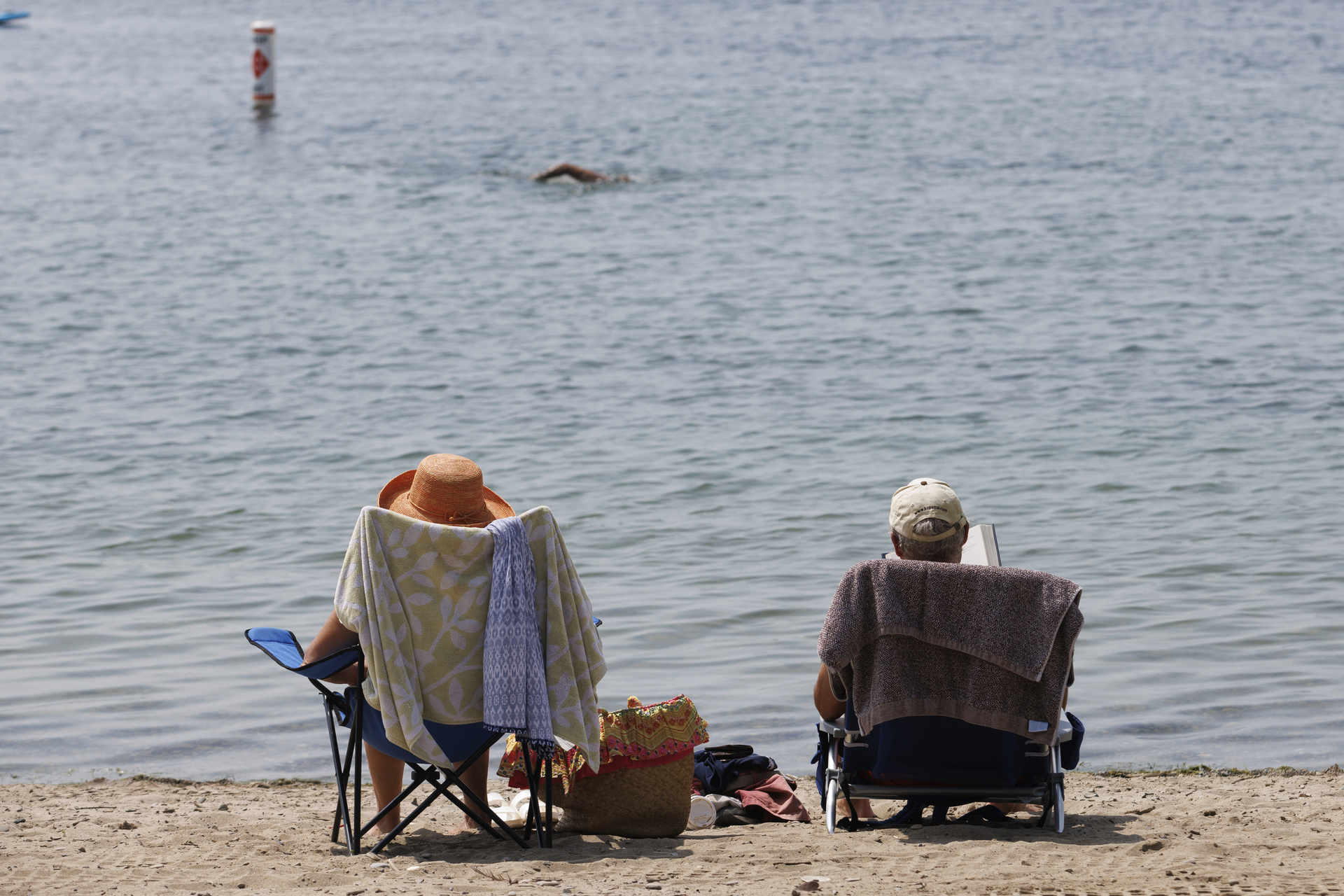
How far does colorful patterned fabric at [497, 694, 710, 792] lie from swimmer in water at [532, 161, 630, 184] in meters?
19.5

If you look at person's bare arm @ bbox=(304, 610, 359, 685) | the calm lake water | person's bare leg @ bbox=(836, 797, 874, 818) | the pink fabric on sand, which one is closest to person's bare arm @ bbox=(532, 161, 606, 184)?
the calm lake water

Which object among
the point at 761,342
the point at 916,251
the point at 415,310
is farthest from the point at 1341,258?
the point at 415,310

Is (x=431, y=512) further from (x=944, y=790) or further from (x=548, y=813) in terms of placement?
(x=944, y=790)

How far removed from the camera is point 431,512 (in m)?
4.14

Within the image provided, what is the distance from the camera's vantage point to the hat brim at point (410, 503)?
4.15 meters

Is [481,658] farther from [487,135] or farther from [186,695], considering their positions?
[487,135]

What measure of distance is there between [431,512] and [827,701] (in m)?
1.24

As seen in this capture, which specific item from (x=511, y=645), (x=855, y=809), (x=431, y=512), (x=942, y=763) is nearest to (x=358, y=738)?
(x=511, y=645)

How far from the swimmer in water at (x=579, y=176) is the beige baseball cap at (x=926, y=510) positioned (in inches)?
774

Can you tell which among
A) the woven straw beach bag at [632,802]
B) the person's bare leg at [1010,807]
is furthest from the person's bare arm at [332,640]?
the person's bare leg at [1010,807]

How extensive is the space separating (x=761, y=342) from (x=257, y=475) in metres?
5.26

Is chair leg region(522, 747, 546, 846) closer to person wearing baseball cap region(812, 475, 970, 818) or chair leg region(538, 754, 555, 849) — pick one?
chair leg region(538, 754, 555, 849)

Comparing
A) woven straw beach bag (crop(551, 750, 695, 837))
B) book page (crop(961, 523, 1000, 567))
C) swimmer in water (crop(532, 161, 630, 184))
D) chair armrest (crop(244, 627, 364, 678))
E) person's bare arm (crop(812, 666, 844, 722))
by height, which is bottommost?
woven straw beach bag (crop(551, 750, 695, 837))

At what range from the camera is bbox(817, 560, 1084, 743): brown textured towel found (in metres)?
3.92
